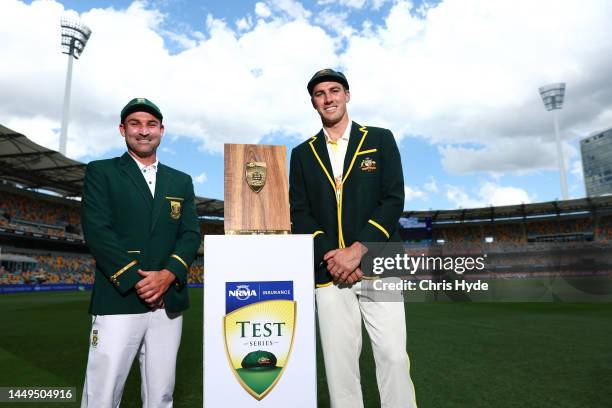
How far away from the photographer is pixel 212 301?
1894mm

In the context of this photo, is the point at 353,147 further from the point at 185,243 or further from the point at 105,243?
the point at 105,243

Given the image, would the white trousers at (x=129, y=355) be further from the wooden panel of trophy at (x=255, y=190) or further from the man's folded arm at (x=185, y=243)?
the wooden panel of trophy at (x=255, y=190)

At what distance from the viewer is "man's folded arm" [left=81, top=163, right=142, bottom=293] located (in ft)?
7.55

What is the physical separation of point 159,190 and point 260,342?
130 cm

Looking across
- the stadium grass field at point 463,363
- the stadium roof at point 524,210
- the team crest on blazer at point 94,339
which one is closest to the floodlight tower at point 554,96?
the stadium roof at point 524,210

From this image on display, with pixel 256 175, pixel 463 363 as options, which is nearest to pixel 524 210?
pixel 463 363

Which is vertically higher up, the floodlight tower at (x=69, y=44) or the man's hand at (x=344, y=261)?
the floodlight tower at (x=69, y=44)

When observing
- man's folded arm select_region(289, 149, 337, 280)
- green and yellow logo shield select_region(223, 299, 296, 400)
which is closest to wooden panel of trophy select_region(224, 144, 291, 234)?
man's folded arm select_region(289, 149, 337, 280)

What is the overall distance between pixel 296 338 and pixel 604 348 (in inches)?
264

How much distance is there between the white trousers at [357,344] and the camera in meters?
2.18

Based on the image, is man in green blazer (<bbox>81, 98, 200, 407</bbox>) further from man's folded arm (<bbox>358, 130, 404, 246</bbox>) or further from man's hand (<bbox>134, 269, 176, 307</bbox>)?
man's folded arm (<bbox>358, 130, 404, 246</bbox>)

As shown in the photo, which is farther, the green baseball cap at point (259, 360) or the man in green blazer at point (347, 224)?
the man in green blazer at point (347, 224)

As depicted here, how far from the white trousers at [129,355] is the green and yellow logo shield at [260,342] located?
731mm

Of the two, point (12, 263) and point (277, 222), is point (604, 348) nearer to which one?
point (277, 222)
